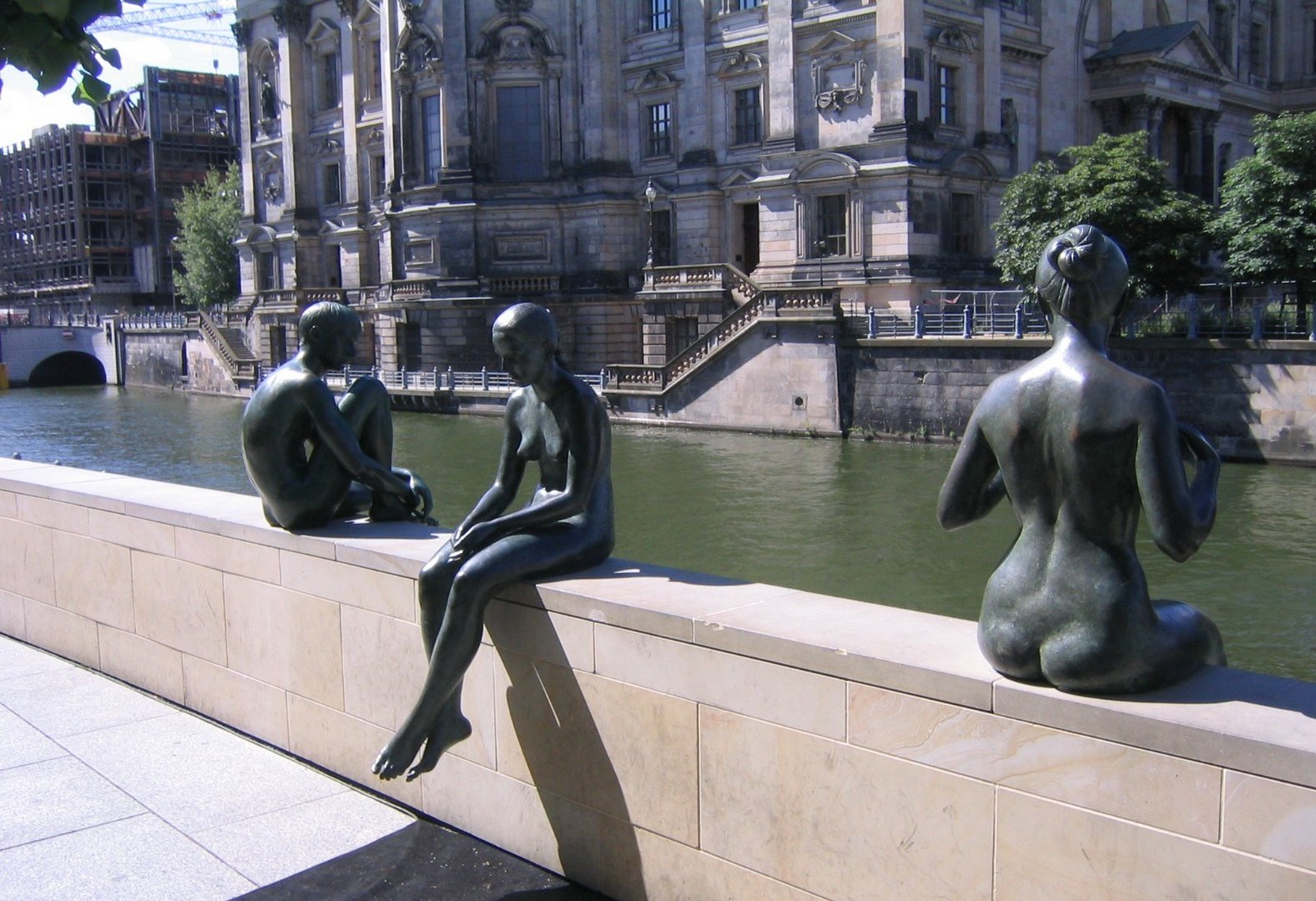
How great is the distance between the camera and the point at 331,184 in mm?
52531

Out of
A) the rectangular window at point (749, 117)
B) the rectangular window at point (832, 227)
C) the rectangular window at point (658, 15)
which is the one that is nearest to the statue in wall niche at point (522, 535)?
the rectangular window at point (832, 227)

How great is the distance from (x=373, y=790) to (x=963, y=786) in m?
2.95

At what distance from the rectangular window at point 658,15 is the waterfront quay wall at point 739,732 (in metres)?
35.7

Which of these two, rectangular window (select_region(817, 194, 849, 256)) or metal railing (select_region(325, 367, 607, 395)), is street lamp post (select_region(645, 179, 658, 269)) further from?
rectangular window (select_region(817, 194, 849, 256))

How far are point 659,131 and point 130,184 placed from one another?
57660mm

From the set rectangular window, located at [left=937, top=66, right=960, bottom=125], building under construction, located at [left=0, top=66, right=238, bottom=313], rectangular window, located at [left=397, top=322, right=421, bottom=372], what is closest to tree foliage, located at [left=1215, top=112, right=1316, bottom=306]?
rectangular window, located at [left=937, top=66, right=960, bottom=125]

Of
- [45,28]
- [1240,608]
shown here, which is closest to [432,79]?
[1240,608]

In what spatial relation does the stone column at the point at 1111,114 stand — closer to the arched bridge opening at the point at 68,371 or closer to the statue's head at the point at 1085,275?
the statue's head at the point at 1085,275

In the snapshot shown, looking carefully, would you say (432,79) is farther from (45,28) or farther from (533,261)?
(45,28)

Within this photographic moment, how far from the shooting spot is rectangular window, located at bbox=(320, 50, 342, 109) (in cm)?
5147

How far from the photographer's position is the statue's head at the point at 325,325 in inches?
234

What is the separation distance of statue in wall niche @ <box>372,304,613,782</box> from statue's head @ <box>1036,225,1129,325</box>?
1.74 metres

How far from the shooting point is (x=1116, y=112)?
132 ft

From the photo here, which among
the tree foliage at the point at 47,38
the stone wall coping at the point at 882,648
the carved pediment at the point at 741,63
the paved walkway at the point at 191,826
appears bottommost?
the paved walkway at the point at 191,826
